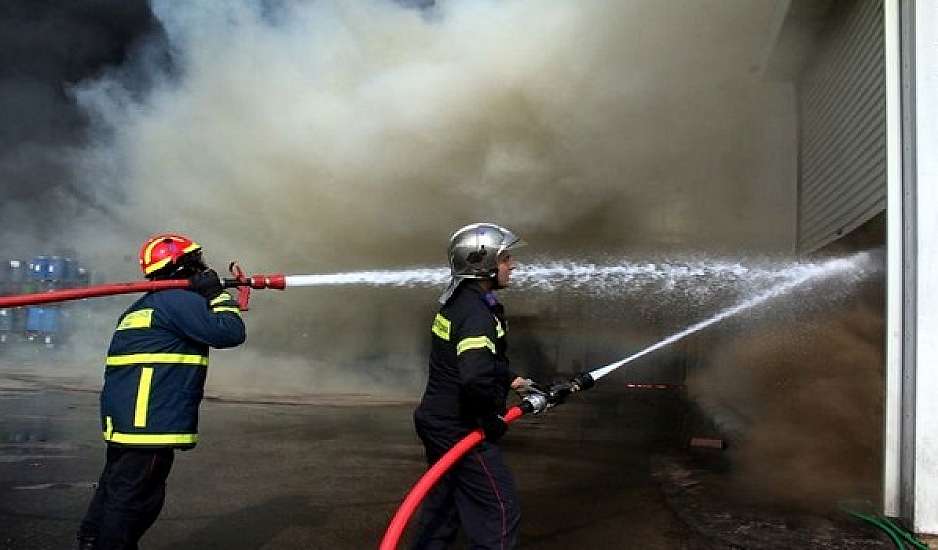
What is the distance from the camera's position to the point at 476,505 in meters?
2.78

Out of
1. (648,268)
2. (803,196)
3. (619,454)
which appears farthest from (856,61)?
(648,268)

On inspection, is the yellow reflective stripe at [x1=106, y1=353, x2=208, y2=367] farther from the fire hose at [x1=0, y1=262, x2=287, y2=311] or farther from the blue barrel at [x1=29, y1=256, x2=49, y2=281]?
the blue barrel at [x1=29, y1=256, x2=49, y2=281]

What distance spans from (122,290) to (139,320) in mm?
147

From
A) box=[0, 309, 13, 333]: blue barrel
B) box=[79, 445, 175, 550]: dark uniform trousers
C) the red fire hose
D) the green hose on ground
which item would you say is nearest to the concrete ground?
the green hose on ground

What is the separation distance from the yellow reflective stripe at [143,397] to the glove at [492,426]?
1.23 meters

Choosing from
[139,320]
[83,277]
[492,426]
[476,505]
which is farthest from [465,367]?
[83,277]

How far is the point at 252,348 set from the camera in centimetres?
1516

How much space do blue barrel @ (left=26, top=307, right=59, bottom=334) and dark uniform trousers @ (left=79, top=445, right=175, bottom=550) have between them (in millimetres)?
16246

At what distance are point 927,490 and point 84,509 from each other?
14.8 ft

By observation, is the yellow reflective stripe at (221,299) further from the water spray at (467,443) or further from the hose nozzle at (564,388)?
the hose nozzle at (564,388)

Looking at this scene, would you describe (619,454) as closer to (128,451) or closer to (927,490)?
(927,490)

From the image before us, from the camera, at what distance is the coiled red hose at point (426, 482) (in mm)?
2221

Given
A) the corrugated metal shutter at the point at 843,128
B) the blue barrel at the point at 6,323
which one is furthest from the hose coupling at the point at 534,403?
the blue barrel at the point at 6,323

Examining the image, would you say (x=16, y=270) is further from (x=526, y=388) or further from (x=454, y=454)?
(x=454, y=454)
